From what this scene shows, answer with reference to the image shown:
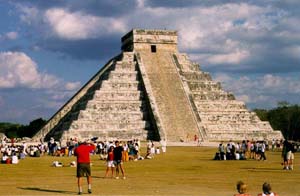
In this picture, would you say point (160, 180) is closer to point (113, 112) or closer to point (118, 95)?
point (113, 112)

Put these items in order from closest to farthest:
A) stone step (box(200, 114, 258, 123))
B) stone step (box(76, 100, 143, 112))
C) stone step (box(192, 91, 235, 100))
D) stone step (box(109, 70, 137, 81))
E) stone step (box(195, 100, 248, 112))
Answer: stone step (box(76, 100, 143, 112))
stone step (box(200, 114, 258, 123))
stone step (box(109, 70, 137, 81))
stone step (box(195, 100, 248, 112))
stone step (box(192, 91, 235, 100))

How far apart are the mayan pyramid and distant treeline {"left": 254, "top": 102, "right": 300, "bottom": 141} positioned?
26737mm

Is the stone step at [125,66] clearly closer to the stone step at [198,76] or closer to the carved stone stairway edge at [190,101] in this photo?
the carved stone stairway edge at [190,101]

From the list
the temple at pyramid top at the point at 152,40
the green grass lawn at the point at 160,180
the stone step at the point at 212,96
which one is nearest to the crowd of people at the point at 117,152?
the green grass lawn at the point at 160,180

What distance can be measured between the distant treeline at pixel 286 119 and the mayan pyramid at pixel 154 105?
26.7 metres

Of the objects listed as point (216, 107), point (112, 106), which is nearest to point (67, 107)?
point (112, 106)

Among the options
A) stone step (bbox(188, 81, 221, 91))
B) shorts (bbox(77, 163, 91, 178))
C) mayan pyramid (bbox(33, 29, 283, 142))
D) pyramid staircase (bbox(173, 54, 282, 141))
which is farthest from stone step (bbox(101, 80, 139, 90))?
shorts (bbox(77, 163, 91, 178))

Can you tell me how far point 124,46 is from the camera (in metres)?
65.8

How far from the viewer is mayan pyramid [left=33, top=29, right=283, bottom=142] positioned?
2138 inches

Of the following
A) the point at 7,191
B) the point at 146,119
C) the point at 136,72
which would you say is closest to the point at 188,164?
the point at 7,191

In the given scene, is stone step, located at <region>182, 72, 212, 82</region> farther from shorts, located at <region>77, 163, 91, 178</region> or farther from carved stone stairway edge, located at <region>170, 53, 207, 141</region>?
shorts, located at <region>77, 163, 91, 178</region>

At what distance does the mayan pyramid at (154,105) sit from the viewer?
54.3m

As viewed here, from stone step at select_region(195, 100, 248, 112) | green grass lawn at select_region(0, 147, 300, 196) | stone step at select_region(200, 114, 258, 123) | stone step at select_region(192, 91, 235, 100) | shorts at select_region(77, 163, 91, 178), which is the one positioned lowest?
green grass lawn at select_region(0, 147, 300, 196)

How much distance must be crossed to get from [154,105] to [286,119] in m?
39.1
